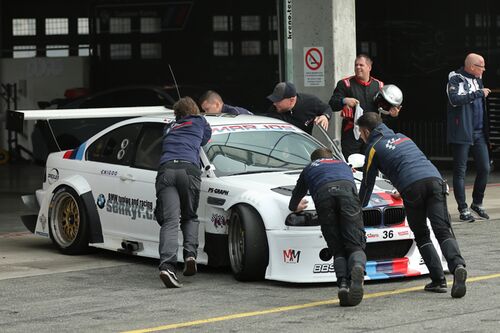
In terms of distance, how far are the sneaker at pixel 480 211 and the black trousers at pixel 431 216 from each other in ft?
16.3

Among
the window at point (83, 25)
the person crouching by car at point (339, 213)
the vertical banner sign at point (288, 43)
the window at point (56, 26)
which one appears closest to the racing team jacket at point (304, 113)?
the vertical banner sign at point (288, 43)

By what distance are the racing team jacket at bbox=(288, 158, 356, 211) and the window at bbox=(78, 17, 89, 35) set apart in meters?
19.9

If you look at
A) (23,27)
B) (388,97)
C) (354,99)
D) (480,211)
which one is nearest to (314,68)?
(480,211)

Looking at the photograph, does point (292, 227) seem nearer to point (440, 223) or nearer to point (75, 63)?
point (440, 223)

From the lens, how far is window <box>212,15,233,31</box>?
86.6 ft

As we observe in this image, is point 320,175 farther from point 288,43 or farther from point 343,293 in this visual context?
point 288,43

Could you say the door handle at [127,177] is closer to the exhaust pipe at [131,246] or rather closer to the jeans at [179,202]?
the exhaust pipe at [131,246]

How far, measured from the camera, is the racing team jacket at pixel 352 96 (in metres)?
13.6

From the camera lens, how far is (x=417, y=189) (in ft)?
32.5

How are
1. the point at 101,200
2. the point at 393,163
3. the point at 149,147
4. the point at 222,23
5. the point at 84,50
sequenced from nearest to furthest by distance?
the point at 393,163 → the point at 149,147 → the point at 101,200 → the point at 222,23 → the point at 84,50

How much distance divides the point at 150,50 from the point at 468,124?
45.6 ft

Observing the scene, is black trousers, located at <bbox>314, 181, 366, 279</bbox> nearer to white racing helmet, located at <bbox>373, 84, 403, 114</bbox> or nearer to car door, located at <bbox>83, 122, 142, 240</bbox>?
car door, located at <bbox>83, 122, 142, 240</bbox>

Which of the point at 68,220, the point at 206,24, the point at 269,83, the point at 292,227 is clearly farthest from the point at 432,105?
the point at 292,227

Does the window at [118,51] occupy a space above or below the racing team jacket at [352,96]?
above
